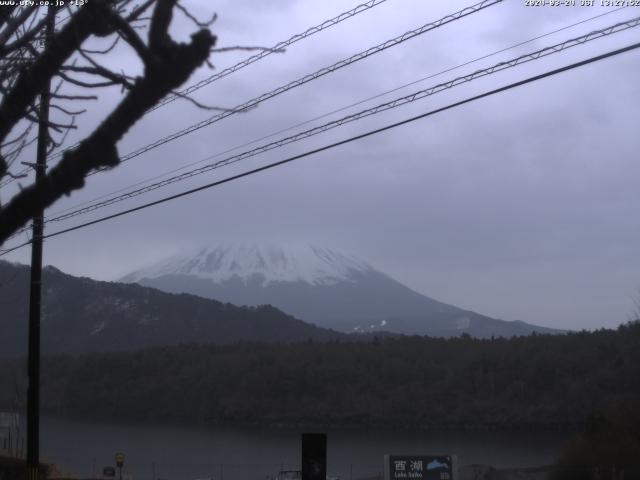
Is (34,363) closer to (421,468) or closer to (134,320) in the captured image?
(421,468)

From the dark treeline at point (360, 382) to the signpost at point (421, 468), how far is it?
4288cm

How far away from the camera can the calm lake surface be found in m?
41.4

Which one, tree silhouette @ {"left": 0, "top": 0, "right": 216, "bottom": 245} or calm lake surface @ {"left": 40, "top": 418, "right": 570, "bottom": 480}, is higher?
tree silhouette @ {"left": 0, "top": 0, "right": 216, "bottom": 245}

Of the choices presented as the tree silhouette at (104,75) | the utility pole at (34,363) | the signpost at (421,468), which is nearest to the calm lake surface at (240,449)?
the signpost at (421,468)

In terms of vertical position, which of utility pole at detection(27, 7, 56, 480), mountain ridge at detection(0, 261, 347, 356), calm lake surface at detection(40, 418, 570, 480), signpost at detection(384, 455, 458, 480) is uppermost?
mountain ridge at detection(0, 261, 347, 356)

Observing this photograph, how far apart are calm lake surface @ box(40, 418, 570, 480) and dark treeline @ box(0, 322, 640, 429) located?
6321mm

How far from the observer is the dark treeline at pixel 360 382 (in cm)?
7000

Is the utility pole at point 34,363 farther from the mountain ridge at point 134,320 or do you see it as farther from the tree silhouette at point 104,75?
the mountain ridge at point 134,320

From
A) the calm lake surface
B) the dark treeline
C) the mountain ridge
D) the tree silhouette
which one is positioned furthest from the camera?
the mountain ridge

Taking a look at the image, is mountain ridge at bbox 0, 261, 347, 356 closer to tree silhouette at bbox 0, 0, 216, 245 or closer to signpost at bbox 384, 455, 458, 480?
signpost at bbox 384, 455, 458, 480

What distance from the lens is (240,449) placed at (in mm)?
54375

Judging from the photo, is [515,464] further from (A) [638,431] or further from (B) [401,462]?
(B) [401,462]

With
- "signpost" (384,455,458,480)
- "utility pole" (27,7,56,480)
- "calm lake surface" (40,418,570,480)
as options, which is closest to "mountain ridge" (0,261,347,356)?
"calm lake surface" (40,418,570,480)

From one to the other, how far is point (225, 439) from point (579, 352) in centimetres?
3254
